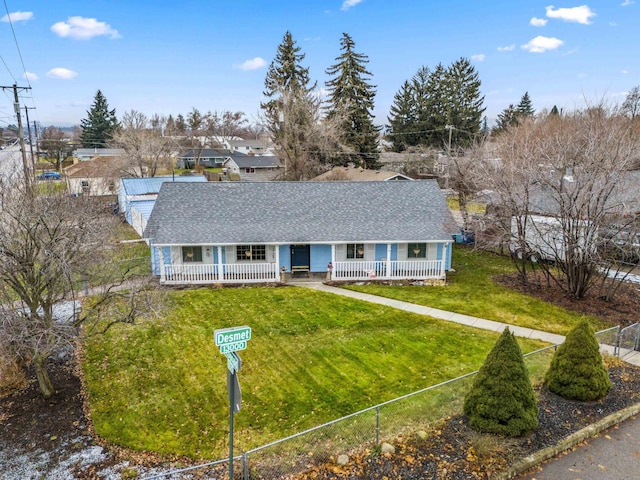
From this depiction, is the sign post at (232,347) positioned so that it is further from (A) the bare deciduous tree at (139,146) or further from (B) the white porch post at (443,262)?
(A) the bare deciduous tree at (139,146)

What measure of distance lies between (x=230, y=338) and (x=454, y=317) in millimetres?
11986

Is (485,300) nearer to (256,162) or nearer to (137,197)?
(137,197)

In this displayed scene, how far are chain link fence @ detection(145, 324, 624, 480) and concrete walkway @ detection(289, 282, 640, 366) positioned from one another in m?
4.91

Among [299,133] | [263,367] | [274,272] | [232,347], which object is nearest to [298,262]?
[274,272]

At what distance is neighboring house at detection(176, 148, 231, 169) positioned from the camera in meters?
72.1

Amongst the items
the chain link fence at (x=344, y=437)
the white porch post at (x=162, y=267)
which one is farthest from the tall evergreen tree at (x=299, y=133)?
the chain link fence at (x=344, y=437)

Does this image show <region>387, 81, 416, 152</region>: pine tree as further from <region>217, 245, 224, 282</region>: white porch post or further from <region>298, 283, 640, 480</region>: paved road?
<region>298, 283, 640, 480</region>: paved road

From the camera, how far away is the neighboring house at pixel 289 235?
67.2 ft

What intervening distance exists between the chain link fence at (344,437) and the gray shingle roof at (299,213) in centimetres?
1204

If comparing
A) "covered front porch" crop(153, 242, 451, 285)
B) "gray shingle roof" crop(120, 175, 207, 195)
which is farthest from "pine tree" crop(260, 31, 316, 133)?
"covered front porch" crop(153, 242, 451, 285)

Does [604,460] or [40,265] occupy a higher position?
[40,265]

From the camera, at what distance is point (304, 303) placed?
17891mm

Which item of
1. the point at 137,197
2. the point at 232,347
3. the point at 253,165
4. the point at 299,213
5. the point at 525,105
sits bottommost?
the point at 232,347

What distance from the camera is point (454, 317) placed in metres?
16.4
